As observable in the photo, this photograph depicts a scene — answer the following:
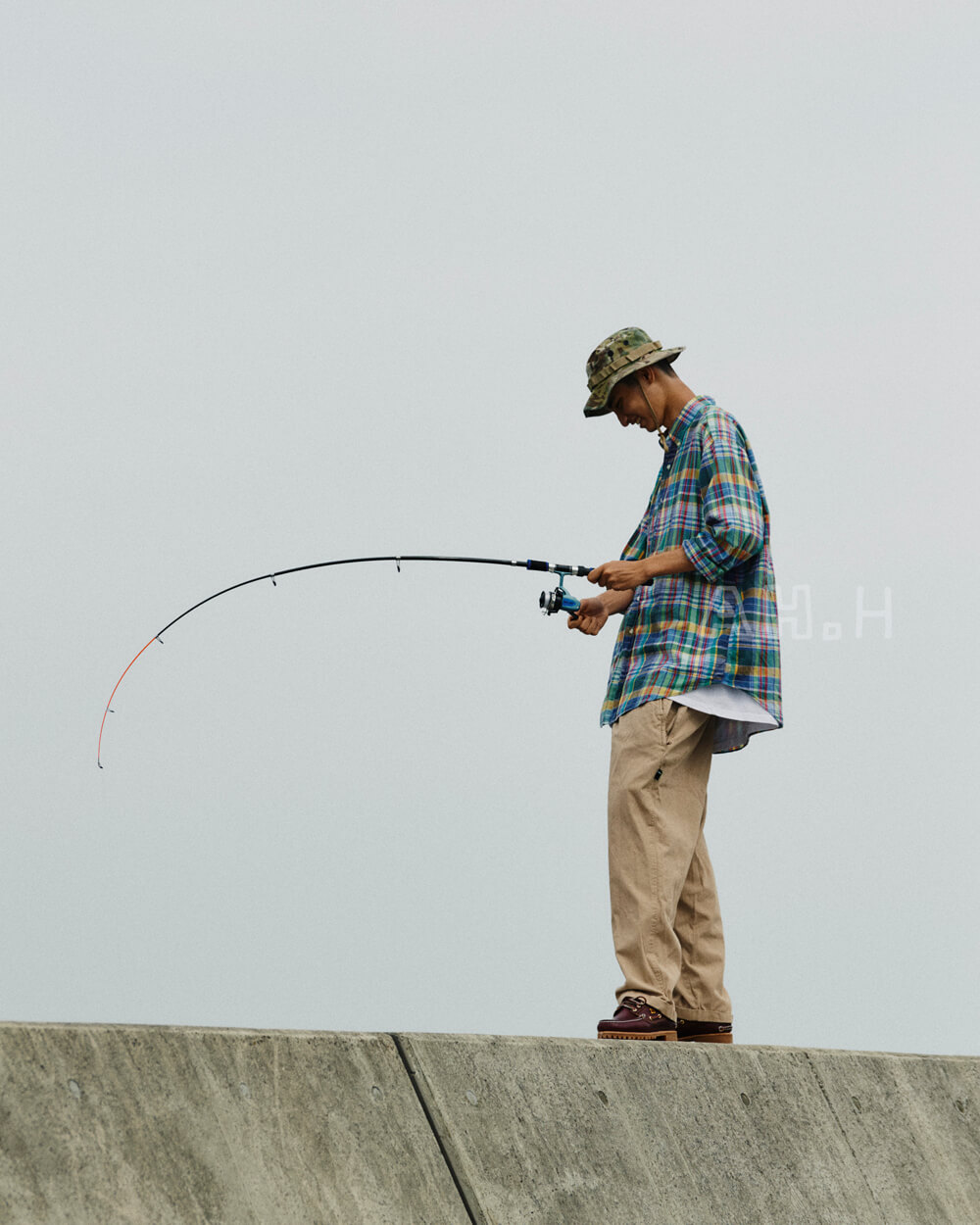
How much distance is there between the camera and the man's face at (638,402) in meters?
4.69

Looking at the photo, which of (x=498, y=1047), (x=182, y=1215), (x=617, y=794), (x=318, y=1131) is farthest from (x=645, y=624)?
(x=182, y=1215)

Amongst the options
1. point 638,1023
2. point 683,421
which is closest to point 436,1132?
point 638,1023

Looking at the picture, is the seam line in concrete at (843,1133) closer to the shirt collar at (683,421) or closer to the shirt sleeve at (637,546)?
the shirt sleeve at (637,546)

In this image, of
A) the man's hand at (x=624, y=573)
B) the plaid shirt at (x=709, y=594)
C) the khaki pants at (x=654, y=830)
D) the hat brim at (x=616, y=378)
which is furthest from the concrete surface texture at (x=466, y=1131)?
the hat brim at (x=616, y=378)

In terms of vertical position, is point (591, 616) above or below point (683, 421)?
below

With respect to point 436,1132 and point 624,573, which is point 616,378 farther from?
point 436,1132

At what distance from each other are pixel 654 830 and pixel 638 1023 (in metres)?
0.51

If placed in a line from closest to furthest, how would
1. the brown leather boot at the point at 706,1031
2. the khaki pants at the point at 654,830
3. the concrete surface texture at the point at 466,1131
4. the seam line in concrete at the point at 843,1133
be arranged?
the concrete surface texture at the point at 466,1131
the seam line in concrete at the point at 843,1133
the khaki pants at the point at 654,830
the brown leather boot at the point at 706,1031

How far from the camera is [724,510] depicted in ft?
14.5

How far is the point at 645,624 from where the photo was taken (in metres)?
4.57

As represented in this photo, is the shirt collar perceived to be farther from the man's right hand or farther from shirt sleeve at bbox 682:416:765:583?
the man's right hand

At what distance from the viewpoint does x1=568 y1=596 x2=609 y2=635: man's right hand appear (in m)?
4.74

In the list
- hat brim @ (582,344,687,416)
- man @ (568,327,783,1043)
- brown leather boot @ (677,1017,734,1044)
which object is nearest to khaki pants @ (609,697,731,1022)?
man @ (568,327,783,1043)

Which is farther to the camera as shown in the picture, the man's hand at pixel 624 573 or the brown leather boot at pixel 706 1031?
the brown leather boot at pixel 706 1031
